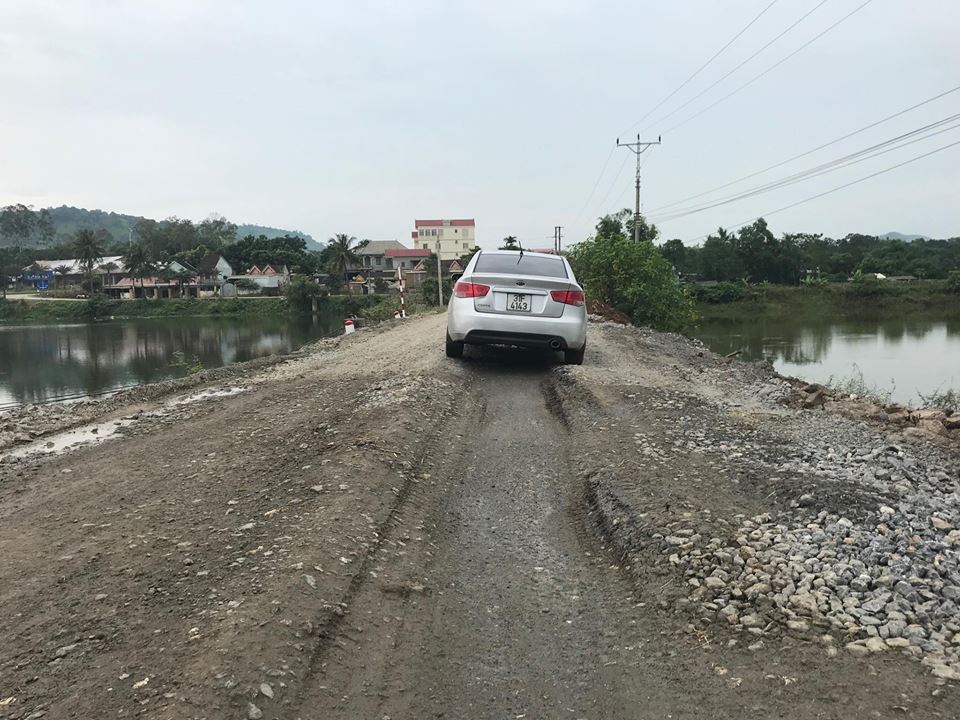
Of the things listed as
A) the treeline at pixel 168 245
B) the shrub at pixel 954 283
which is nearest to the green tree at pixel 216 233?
the treeline at pixel 168 245

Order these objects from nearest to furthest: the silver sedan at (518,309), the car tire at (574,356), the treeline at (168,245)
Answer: the silver sedan at (518,309)
the car tire at (574,356)
the treeline at (168,245)

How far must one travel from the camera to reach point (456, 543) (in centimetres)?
406

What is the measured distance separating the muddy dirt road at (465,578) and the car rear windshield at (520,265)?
10.2 feet

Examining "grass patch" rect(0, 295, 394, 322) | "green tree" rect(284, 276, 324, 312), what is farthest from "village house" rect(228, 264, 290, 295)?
"green tree" rect(284, 276, 324, 312)

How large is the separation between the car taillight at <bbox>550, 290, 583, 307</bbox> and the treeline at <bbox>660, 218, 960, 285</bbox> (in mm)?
81084

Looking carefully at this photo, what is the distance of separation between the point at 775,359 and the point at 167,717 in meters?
31.6

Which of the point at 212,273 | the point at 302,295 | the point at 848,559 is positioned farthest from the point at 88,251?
the point at 848,559

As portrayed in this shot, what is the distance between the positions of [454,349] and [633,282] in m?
18.8

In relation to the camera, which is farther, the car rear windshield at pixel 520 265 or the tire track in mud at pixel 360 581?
A: the car rear windshield at pixel 520 265

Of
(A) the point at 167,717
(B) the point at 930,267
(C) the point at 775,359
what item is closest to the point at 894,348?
(C) the point at 775,359

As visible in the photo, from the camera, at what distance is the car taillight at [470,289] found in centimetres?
867

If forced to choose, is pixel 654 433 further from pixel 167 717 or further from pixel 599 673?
pixel 167 717

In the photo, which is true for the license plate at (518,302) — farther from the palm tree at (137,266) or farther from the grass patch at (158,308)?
the palm tree at (137,266)

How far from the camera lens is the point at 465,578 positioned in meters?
3.62
